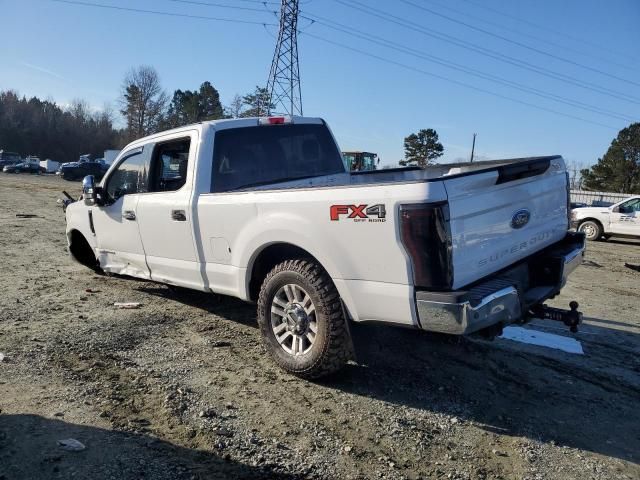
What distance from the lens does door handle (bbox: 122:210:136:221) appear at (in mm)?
5652

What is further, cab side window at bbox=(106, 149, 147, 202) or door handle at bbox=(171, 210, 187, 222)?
cab side window at bbox=(106, 149, 147, 202)

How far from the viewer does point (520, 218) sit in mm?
3799

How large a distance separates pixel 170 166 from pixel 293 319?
92.9 inches

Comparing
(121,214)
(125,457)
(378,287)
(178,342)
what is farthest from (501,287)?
(121,214)

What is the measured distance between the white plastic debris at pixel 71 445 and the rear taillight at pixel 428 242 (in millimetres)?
2205

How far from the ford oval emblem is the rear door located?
2823 mm

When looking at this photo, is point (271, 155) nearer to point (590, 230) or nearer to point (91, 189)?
point (91, 189)

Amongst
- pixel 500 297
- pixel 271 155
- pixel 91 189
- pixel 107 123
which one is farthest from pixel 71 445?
pixel 107 123

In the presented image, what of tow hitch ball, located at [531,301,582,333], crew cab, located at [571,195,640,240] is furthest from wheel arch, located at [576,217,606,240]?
tow hitch ball, located at [531,301,582,333]

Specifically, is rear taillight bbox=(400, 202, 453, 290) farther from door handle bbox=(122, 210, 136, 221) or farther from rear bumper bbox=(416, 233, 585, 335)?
door handle bbox=(122, 210, 136, 221)

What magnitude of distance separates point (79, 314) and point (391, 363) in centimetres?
341

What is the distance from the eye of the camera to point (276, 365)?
4.33 m

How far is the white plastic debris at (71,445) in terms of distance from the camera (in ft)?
9.64

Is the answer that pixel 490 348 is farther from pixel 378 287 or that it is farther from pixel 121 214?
pixel 121 214
